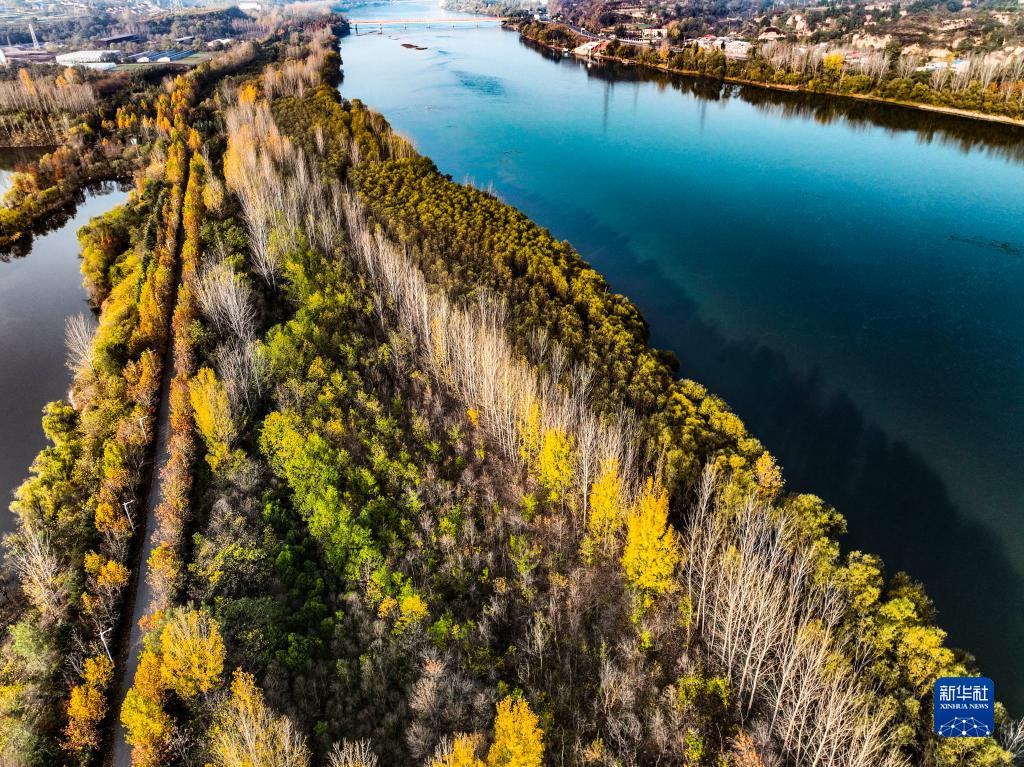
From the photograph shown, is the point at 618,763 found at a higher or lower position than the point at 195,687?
lower

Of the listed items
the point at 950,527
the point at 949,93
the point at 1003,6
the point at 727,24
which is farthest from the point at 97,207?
the point at 1003,6

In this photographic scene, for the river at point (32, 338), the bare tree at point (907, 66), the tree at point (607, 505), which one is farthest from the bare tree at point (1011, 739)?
the bare tree at point (907, 66)

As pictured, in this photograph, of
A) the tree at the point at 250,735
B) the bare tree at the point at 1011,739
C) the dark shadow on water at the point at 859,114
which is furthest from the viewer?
the dark shadow on water at the point at 859,114

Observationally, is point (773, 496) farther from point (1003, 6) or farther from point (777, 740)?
point (1003, 6)

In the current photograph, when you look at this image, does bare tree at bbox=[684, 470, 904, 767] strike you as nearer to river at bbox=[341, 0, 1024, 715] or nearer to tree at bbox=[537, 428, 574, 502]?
tree at bbox=[537, 428, 574, 502]

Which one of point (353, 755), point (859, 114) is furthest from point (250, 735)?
point (859, 114)

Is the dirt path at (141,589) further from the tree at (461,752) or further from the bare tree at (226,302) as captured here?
the tree at (461,752)
